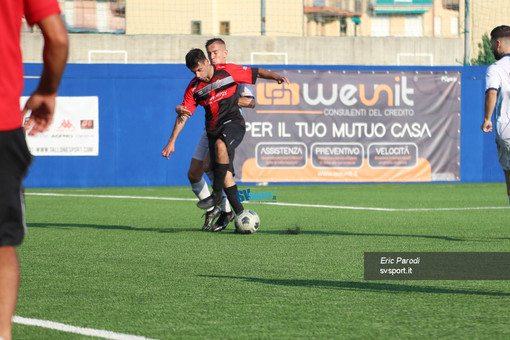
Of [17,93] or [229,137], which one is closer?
[17,93]

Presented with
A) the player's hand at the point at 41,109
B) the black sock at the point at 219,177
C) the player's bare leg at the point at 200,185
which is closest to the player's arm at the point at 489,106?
the black sock at the point at 219,177

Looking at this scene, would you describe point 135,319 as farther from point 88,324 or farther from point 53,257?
point 53,257

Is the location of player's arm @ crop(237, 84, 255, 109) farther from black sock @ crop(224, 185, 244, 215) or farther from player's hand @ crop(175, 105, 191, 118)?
black sock @ crop(224, 185, 244, 215)

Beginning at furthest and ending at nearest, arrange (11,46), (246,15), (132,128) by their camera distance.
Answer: (246,15) < (132,128) < (11,46)

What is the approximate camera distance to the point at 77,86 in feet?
62.1

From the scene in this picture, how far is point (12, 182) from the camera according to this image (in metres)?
3.56

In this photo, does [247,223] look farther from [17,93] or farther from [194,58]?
[17,93]

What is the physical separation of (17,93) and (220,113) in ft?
22.7

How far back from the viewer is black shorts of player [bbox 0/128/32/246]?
11.6ft

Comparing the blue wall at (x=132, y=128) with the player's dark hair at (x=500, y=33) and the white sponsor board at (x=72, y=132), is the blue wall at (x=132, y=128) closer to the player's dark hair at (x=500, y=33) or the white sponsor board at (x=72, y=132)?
the white sponsor board at (x=72, y=132)

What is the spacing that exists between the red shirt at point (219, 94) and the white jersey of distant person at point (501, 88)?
2762 millimetres

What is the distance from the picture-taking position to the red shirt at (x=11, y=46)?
11.5ft

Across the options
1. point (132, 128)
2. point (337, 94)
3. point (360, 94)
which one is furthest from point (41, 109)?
point (360, 94)

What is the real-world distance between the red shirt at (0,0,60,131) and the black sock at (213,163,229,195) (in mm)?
6702
